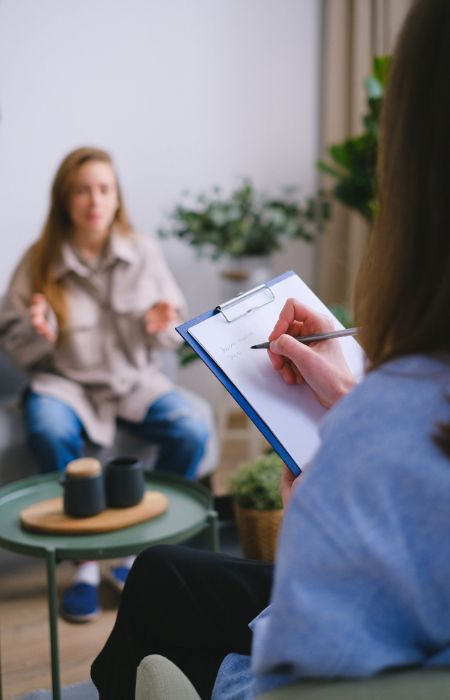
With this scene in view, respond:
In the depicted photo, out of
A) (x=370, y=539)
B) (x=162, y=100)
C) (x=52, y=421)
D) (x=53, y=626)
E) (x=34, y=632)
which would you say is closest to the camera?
(x=370, y=539)

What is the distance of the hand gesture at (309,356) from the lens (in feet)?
2.76

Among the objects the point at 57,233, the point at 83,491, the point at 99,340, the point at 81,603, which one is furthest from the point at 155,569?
the point at 57,233

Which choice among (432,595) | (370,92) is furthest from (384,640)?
(370,92)

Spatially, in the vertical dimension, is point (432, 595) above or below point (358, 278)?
below

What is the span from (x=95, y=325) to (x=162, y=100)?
1.27 m

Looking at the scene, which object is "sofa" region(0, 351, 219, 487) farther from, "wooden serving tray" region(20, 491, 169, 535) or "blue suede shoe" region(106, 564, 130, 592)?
"wooden serving tray" region(20, 491, 169, 535)

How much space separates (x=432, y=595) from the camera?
18.7 inches

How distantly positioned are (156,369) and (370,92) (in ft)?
4.18

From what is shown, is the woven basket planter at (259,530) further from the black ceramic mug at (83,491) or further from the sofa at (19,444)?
the black ceramic mug at (83,491)

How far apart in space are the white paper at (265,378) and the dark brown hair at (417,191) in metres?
0.30

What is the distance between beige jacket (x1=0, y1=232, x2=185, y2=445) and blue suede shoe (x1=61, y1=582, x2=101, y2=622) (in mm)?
499

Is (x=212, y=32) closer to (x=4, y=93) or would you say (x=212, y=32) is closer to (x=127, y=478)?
(x=4, y=93)

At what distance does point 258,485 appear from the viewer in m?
1.94

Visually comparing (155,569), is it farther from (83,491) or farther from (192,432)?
(192,432)
